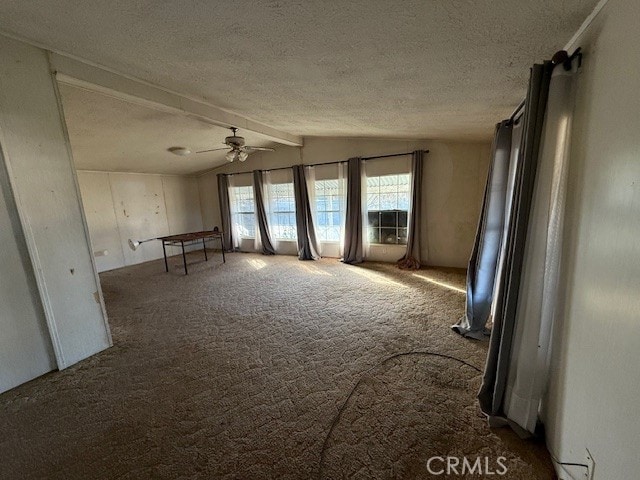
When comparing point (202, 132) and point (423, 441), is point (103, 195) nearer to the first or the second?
point (202, 132)

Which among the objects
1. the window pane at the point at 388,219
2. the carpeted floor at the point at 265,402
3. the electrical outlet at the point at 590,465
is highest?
the window pane at the point at 388,219

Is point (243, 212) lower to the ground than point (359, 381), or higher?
higher

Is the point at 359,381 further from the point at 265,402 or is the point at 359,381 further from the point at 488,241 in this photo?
the point at 488,241

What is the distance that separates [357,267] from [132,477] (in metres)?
3.82

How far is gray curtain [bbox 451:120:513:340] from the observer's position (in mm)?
2039

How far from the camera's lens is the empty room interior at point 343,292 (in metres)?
0.94

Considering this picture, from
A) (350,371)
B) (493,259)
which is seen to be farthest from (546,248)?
(350,371)

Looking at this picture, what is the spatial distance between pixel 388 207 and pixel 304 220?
1.70 m

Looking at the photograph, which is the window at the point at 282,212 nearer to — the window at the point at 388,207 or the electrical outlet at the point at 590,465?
the window at the point at 388,207

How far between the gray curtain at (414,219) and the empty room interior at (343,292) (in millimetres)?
884

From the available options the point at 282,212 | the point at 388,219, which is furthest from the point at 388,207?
the point at 282,212

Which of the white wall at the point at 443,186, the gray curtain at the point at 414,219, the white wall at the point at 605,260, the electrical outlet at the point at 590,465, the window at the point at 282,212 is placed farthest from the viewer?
the window at the point at 282,212

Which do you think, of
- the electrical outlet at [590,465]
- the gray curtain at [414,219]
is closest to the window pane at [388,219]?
the gray curtain at [414,219]

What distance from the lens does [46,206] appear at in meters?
1.89
